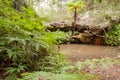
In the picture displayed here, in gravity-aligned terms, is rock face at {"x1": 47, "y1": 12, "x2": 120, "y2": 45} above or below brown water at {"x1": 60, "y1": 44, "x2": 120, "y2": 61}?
above

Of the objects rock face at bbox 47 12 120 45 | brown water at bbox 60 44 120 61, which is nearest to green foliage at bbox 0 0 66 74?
brown water at bbox 60 44 120 61

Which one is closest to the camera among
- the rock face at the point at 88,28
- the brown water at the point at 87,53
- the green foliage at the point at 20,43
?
the green foliage at the point at 20,43

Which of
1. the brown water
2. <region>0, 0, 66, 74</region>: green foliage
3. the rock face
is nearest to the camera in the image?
<region>0, 0, 66, 74</region>: green foliage

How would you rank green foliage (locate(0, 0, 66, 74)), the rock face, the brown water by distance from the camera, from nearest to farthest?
green foliage (locate(0, 0, 66, 74)) → the brown water → the rock face

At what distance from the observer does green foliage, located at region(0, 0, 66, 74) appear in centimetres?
277

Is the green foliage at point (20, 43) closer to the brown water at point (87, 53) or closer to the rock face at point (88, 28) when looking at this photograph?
the brown water at point (87, 53)

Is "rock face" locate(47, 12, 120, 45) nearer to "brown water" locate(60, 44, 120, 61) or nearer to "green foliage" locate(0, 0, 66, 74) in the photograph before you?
"brown water" locate(60, 44, 120, 61)

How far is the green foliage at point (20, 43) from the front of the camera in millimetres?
2766

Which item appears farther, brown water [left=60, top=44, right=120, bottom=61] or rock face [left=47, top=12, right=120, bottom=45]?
rock face [left=47, top=12, right=120, bottom=45]

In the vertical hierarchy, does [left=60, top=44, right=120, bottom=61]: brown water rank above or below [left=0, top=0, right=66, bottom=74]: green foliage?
below

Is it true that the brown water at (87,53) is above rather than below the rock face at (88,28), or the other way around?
below

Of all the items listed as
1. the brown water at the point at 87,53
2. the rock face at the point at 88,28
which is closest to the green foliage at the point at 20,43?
the brown water at the point at 87,53

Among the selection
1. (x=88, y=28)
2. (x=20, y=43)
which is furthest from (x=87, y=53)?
(x=20, y=43)

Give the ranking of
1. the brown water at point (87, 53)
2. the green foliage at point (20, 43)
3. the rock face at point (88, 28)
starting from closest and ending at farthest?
the green foliage at point (20, 43) < the brown water at point (87, 53) < the rock face at point (88, 28)
